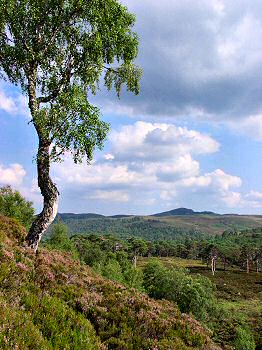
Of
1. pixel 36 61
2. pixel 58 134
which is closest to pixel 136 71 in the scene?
pixel 36 61

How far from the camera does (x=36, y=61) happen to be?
18.0 meters

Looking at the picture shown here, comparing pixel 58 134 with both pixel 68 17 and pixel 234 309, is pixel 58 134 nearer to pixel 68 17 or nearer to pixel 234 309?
pixel 68 17

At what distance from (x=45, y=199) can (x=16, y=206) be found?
6046cm

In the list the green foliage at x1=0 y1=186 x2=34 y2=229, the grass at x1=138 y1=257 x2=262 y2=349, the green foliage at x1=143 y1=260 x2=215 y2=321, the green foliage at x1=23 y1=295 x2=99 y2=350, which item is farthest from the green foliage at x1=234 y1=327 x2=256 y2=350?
the green foliage at x1=23 y1=295 x2=99 y2=350

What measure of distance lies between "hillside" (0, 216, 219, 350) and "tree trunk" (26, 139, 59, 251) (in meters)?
0.99

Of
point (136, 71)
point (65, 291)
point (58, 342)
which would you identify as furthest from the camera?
point (136, 71)

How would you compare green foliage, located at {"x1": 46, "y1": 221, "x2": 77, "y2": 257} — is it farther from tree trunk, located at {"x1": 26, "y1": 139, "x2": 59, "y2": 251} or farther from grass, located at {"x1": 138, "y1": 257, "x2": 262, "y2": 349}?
tree trunk, located at {"x1": 26, "y1": 139, "x2": 59, "y2": 251}

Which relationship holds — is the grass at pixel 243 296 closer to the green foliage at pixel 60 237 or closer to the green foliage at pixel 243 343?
the green foliage at pixel 243 343

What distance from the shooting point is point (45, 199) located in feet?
56.0

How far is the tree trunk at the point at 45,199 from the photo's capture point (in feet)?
55.2

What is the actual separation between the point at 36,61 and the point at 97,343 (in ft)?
46.5

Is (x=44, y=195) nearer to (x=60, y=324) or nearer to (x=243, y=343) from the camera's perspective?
(x=60, y=324)

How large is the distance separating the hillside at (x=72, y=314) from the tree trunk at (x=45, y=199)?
99cm

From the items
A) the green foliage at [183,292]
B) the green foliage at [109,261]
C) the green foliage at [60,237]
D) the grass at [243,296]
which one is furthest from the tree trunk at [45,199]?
the green foliage at [60,237]
